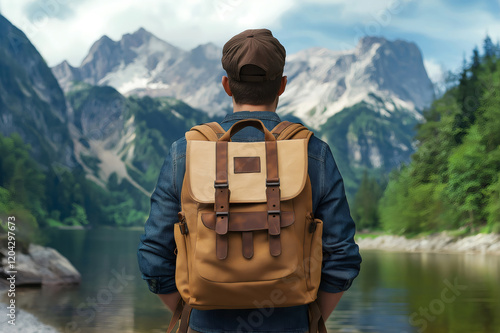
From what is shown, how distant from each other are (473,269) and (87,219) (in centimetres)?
16399

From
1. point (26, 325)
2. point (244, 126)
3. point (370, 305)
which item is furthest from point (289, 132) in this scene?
point (370, 305)

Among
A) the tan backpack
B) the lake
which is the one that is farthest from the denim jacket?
the lake

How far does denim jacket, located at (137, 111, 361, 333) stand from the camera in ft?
8.75

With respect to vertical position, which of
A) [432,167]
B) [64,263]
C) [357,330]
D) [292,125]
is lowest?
[357,330]

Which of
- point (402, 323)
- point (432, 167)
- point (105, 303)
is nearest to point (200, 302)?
point (402, 323)

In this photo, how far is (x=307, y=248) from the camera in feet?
8.69

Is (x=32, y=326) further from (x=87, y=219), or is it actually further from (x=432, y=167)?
(x=87, y=219)

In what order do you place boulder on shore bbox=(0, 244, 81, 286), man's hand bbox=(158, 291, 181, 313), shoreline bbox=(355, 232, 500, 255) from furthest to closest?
shoreline bbox=(355, 232, 500, 255)
boulder on shore bbox=(0, 244, 81, 286)
man's hand bbox=(158, 291, 181, 313)

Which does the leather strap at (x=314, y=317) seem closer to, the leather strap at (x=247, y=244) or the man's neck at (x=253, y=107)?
the leather strap at (x=247, y=244)

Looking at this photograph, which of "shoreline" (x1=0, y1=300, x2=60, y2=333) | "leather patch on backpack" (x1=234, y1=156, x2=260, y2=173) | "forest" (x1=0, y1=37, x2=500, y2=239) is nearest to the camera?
"leather patch on backpack" (x1=234, y1=156, x2=260, y2=173)

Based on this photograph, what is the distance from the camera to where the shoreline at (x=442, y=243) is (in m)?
47.7

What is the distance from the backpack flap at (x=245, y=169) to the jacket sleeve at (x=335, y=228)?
0.21 metres

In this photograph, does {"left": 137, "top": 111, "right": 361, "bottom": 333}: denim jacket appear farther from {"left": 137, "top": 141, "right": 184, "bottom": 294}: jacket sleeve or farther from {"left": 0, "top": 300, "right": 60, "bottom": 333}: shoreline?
{"left": 0, "top": 300, "right": 60, "bottom": 333}: shoreline

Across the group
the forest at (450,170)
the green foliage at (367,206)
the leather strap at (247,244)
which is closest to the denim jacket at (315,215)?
the leather strap at (247,244)
